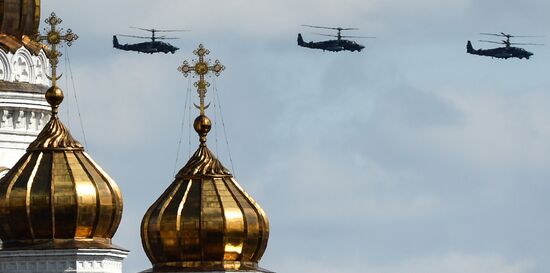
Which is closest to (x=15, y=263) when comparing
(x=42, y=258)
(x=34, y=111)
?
(x=42, y=258)

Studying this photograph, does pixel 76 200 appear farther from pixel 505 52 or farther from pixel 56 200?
pixel 505 52

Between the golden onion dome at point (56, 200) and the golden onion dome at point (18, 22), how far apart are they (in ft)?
19.1

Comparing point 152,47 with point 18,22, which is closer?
point 18,22

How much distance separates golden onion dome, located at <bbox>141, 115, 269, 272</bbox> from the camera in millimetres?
102938

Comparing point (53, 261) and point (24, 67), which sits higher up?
point (24, 67)

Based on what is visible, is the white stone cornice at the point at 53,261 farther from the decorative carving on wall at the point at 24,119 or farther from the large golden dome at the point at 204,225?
the decorative carving on wall at the point at 24,119

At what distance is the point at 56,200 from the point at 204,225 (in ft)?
13.3

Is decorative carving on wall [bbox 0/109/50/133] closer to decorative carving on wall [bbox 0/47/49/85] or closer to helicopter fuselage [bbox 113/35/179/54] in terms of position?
decorative carving on wall [bbox 0/47/49/85]

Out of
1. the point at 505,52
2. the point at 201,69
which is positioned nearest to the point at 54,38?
the point at 201,69

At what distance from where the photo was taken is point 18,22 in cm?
10769

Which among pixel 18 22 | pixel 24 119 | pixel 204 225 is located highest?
pixel 18 22

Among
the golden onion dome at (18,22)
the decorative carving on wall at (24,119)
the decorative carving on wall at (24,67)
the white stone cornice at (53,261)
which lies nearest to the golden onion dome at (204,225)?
the white stone cornice at (53,261)

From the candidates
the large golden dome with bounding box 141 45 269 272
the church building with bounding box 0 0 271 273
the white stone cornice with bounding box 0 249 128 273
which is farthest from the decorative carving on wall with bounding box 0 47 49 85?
the white stone cornice with bounding box 0 249 128 273

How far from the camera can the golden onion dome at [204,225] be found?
4053 inches
